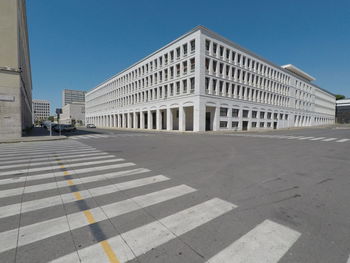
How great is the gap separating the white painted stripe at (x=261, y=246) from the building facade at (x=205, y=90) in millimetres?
28763

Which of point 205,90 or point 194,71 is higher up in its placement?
point 194,71

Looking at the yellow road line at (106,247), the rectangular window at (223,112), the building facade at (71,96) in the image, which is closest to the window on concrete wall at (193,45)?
the rectangular window at (223,112)

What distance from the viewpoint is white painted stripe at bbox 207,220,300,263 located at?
206 cm

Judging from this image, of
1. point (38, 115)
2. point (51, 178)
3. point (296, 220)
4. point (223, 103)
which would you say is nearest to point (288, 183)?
point (296, 220)

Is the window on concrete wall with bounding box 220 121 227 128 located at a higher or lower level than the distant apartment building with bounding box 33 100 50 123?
lower

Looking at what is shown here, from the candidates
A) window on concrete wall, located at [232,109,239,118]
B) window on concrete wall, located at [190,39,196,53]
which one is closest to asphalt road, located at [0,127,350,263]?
window on concrete wall, located at [190,39,196,53]

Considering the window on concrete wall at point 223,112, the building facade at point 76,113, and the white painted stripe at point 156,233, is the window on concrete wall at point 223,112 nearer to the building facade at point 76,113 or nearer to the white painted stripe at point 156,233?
the white painted stripe at point 156,233

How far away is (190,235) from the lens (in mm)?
2518

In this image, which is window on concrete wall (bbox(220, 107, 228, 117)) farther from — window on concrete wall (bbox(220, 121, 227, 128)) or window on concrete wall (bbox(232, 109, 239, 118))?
window on concrete wall (bbox(232, 109, 239, 118))

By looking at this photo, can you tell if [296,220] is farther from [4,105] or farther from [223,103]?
[223,103]

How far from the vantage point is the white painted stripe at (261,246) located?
206 centimetres

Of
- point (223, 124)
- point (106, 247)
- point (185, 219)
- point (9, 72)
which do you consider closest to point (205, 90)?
point (223, 124)

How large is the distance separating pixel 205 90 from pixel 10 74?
2766 cm

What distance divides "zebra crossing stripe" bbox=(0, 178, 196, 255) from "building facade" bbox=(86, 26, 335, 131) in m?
27.8
